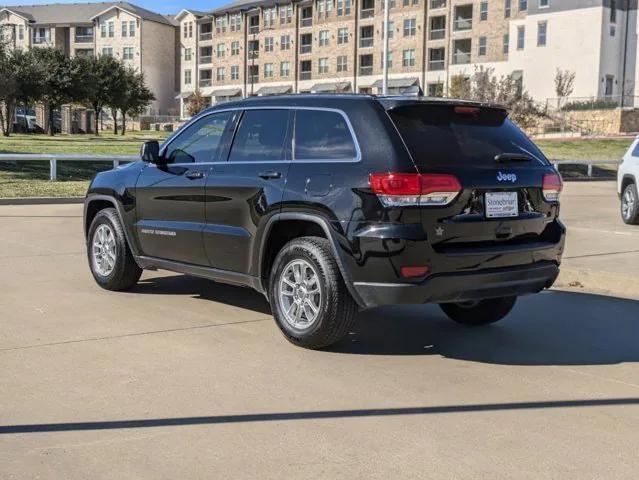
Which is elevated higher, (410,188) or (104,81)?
(104,81)

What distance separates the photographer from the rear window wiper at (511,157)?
19.7 feet

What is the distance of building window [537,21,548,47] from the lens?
62487mm

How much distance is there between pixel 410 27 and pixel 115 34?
43.8 m

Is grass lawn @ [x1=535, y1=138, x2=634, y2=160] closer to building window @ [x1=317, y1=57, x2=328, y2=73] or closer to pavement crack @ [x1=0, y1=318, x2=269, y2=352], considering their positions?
pavement crack @ [x1=0, y1=318, x2=269, y2=352]

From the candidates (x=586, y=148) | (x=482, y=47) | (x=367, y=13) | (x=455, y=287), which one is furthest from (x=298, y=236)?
(x=367, y=13)

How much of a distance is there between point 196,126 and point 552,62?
5884 centimetres

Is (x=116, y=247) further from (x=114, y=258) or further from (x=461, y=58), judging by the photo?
(x=461, y=58)

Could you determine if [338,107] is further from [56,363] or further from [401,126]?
[56,363]

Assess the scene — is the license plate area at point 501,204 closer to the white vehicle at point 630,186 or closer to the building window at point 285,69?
the white vehicle at point 630,186

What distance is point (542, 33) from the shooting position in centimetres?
6291

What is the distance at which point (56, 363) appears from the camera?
5684 mm

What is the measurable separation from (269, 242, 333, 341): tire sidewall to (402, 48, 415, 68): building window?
232 feet

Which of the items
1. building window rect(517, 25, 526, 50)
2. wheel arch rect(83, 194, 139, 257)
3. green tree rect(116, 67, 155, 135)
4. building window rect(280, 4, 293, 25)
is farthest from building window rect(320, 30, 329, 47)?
wheel arch rect(83, 194, 139, 257)

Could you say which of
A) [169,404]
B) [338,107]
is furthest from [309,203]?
[169,404]
